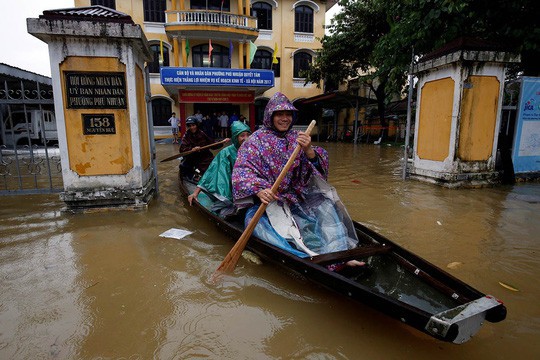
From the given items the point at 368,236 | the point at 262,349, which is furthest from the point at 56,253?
the point at 368,236

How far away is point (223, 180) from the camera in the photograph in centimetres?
362

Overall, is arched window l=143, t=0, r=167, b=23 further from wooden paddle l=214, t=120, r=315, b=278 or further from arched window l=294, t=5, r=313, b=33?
wooden paddle l=214, t=120, r=315, b=278

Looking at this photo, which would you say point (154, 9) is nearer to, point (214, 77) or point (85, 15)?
point (214, 77)

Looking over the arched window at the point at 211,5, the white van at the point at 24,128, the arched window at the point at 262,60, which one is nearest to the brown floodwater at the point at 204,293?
the white van at the point at 24,128

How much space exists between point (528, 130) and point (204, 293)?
6.96 m

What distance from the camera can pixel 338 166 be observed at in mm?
8578

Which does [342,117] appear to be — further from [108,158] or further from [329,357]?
[329,357]

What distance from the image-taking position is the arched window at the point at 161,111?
1759cm

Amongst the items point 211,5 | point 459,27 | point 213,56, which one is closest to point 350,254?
point 459,27

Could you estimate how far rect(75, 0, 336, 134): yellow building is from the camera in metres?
14.9

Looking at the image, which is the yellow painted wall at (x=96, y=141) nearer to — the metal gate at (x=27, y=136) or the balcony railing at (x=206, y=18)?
the metal gate at (x=27, y=136)

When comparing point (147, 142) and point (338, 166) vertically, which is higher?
point (147, 142)

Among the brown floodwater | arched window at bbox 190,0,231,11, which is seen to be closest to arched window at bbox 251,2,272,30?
arched window at bbox 190,0,231,11

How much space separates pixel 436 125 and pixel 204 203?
4664 mm
